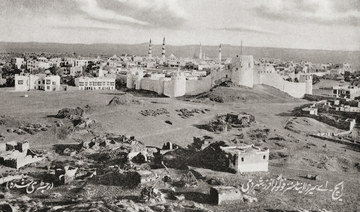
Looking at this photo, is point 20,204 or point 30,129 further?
point 30,129

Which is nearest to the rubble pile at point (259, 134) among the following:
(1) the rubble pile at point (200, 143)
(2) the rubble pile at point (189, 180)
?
(1) the rubble pile at point (200, 143)

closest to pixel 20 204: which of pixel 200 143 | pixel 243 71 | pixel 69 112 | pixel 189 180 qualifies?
pixel 189 180

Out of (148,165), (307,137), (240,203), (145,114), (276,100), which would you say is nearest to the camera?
(240,203)

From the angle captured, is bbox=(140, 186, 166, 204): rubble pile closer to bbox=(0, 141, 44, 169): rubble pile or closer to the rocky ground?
the rocky ground

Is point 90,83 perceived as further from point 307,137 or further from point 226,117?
point 307,137

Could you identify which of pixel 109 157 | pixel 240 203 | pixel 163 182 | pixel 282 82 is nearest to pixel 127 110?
pixel 109 157

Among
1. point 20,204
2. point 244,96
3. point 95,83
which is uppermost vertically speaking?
point 95,83

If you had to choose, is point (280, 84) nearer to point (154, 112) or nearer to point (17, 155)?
point (154, 112)
